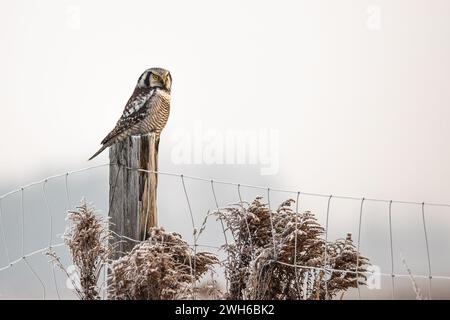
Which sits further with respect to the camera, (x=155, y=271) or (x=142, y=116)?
(x=142, y=116)

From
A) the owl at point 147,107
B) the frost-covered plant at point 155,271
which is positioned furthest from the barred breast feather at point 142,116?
the frost-covered plant at point 155,271

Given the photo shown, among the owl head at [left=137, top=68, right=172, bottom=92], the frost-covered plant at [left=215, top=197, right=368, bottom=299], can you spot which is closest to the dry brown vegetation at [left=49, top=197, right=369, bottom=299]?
the frost-covered plant at [left=215, top=197, right=368, bottom=299]

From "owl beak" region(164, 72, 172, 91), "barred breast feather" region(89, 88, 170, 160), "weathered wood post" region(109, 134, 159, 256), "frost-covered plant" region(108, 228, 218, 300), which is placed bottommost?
"frost-covered plant" region(108, 228, 218, 300)

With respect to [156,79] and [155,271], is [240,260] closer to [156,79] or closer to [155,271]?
[155,271]

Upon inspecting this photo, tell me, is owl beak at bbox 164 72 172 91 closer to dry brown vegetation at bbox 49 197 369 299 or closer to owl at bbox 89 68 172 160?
owl at bbox 89 68 172 160

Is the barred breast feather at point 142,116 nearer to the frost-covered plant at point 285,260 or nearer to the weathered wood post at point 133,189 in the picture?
the weathered wood post at point 133,189

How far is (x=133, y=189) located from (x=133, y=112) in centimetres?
89

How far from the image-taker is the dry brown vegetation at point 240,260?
5125 mm

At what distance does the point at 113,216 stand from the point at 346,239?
1.57m

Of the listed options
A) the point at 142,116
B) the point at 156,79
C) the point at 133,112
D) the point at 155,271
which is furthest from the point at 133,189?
the point at 156,79

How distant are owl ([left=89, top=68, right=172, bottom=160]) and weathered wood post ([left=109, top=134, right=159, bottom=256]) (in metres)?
0.34

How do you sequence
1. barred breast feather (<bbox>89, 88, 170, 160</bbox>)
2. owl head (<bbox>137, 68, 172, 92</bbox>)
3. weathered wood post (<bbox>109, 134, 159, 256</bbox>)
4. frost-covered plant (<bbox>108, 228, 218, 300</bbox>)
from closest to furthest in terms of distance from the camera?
frost-covered plant (<bbox>108, 228, 218, 300</bbox>), weathered wood post (<bbox>109, 134, 159, 256</bbox>), barred breast feather (<bbox>89, 88, 170, 160</bbox>), owl head (<bbox>137, 68, 172, 92</bbox>)

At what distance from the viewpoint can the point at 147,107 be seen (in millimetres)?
5961

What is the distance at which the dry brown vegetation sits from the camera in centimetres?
512
